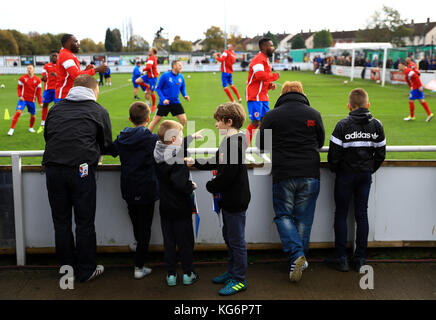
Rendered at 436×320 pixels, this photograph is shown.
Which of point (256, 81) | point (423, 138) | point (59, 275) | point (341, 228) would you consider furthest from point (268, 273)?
point (423, 138)

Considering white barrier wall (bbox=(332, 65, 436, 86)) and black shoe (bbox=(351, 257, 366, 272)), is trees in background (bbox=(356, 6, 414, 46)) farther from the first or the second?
black shoe (bbox=(351, 257, 366, 272))

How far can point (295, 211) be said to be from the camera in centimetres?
457

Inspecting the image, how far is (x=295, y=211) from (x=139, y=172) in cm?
163

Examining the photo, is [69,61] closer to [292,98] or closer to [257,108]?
[257,108]

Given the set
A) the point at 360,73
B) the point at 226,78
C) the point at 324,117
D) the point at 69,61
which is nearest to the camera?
the point at 69,61

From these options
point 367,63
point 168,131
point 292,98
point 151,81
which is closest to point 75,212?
point 168,131

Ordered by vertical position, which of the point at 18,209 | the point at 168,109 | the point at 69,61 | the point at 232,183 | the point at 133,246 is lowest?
the point at 133,246

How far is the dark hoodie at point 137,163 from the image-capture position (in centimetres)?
428

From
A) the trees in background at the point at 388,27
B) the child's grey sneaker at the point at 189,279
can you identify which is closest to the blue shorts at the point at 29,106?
the child's grey sneaker at the point at 189,279

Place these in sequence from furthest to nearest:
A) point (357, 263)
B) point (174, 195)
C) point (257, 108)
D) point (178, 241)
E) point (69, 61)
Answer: point (257, 108) < point (69, 61) < point (357, 263) < point (178, 241) < point (174, 195)

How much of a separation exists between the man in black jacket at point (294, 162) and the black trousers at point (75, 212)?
1.80m

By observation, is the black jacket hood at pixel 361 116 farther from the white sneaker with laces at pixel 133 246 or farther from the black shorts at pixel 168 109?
the black shorts at pixel 168 109

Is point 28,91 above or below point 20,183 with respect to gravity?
above

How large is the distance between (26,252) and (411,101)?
1273cm
